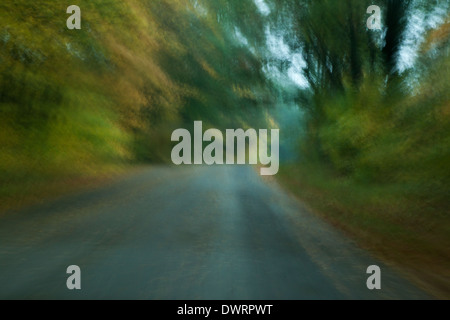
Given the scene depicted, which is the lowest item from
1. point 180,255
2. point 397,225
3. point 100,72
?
point 180,255

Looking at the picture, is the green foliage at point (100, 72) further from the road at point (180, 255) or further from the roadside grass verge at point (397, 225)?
the roadside grass verge at point (397, 225)

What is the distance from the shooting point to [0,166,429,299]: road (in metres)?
5.27

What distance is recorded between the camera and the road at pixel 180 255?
5.27m

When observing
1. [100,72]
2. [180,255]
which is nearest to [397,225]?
[180,255]

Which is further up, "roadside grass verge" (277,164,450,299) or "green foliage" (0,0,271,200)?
"green foliage" (0,0,271,200)

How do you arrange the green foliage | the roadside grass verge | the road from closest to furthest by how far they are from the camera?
A: the road
the roadside grass verge
the green foliage

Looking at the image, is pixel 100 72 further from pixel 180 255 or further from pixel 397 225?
pixel 397 225

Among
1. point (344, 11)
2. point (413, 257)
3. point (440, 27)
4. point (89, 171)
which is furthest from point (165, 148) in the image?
point (413, 257)

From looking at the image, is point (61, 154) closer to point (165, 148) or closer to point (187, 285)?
point (187, 285)

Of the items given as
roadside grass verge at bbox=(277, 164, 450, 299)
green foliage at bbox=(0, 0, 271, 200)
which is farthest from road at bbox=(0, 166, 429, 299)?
green foliage at bbox=(0, 0, 271, 200)

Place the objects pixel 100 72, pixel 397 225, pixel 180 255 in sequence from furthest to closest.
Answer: pixel 100 72, pixel 397 225, pixel 180 255

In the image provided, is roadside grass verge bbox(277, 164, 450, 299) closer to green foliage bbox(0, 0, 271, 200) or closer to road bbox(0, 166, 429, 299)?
road bbox(0, 166, 429, 299)

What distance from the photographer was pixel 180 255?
6965 mm
